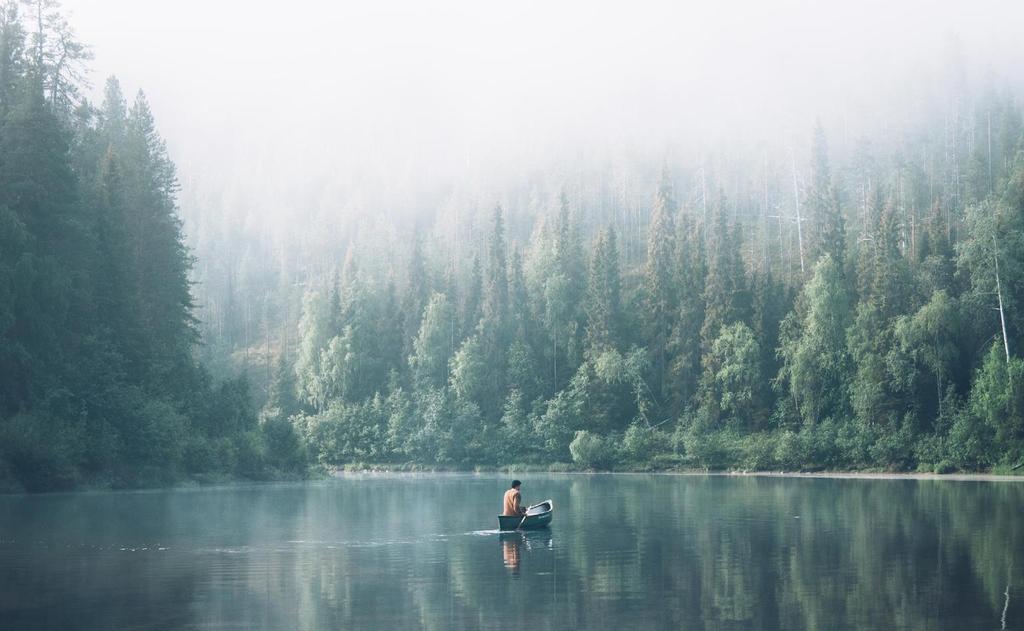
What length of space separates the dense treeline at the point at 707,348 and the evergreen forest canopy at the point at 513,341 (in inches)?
11.2

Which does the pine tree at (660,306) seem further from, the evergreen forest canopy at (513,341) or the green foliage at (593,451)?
the green foliage at (593,451)

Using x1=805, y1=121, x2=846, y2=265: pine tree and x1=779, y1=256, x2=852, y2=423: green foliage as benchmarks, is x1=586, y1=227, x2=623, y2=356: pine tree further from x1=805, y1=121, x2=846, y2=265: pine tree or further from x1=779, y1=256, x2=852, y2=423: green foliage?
x1=779, y1=256, x2=852, y2=423: green foliage

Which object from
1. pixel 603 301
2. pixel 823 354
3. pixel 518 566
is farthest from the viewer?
pixel 603 301

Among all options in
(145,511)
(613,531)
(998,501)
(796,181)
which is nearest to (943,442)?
(998,501)

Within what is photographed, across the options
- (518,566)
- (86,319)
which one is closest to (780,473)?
(86,319)

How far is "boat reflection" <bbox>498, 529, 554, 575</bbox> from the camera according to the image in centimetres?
3647

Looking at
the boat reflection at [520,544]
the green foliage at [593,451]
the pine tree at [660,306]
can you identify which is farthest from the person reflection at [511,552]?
the pine tree at [660,306]

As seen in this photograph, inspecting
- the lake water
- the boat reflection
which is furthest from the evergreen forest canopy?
the boat reflection

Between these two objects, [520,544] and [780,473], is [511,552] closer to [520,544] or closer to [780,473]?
[520,544]

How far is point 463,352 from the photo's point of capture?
141625mm

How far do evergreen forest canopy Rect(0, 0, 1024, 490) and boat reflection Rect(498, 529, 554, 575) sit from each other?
34.0 meters

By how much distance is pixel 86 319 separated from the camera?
76.9 metres

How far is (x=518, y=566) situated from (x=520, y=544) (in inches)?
291

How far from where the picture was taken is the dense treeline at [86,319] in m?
68.2
